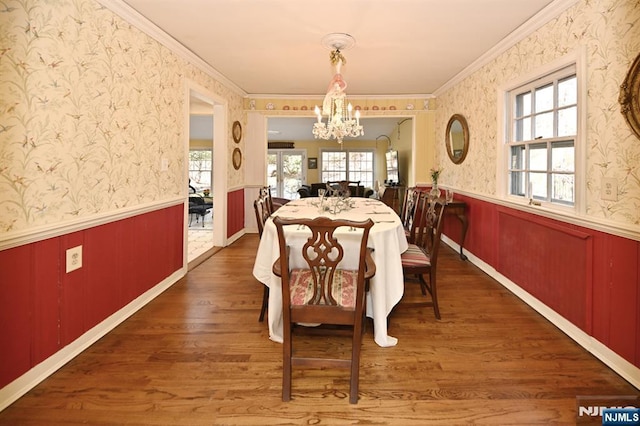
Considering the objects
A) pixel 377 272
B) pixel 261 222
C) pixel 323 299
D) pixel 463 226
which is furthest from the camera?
pixel 463 226

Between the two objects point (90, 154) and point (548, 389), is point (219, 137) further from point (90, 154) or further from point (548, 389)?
point (548, 389)

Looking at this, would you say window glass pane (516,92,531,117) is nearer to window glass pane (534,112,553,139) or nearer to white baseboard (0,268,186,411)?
window glass pane (534,112,553,139)

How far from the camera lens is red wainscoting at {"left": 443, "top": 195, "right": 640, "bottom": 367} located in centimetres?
206

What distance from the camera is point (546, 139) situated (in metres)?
3.05

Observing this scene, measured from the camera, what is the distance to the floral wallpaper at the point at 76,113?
1.83 meters

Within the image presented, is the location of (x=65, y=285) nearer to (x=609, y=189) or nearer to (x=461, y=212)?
(x=609, y=189)

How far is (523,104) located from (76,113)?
3.68 meters

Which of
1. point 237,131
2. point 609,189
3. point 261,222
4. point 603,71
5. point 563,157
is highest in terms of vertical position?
point 237,131

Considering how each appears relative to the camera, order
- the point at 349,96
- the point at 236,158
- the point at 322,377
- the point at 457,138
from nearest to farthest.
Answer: the point at 322,377, the point at 457,138, the point at 236,158, the point at 349,96

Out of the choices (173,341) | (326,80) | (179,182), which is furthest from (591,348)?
(326,80)

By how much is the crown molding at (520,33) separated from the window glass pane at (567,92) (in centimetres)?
50

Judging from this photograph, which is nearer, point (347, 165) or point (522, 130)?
point (522, 130)

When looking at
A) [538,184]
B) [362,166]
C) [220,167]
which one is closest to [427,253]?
[538,184]

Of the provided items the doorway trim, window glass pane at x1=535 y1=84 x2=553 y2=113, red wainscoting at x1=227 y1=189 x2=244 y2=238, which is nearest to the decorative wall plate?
the doorway trim
